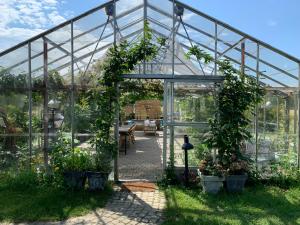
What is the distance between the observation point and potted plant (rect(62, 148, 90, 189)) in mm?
5840

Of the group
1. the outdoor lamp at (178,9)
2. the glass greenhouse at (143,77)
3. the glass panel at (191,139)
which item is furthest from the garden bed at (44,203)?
the outdoor lamp at (178,9)

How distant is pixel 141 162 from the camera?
891 centimetres

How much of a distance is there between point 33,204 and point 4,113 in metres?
2.17

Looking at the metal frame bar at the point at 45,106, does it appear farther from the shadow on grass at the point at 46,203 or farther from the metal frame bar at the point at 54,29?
the shadow on grass at the point at 46,203

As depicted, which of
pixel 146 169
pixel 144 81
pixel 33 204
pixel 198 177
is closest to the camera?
pixel 33 204

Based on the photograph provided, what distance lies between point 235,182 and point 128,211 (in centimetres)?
204

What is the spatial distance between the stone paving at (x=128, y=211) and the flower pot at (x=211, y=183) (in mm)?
765

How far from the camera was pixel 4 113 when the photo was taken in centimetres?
643

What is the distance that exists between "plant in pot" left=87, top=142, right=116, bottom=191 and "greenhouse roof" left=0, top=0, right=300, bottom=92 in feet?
5.19

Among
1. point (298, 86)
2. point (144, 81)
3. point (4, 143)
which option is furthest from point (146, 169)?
point (298, 86)

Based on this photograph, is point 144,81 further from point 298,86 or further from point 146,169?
point 298,86

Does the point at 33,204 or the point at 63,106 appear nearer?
the point at 33,204

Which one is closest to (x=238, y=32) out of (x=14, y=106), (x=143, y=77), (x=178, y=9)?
(x=178, y=9)

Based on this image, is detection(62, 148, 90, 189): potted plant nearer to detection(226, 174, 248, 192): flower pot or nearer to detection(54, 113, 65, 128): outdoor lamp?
detection(54, 113, 65, 128): outdoor lamp
